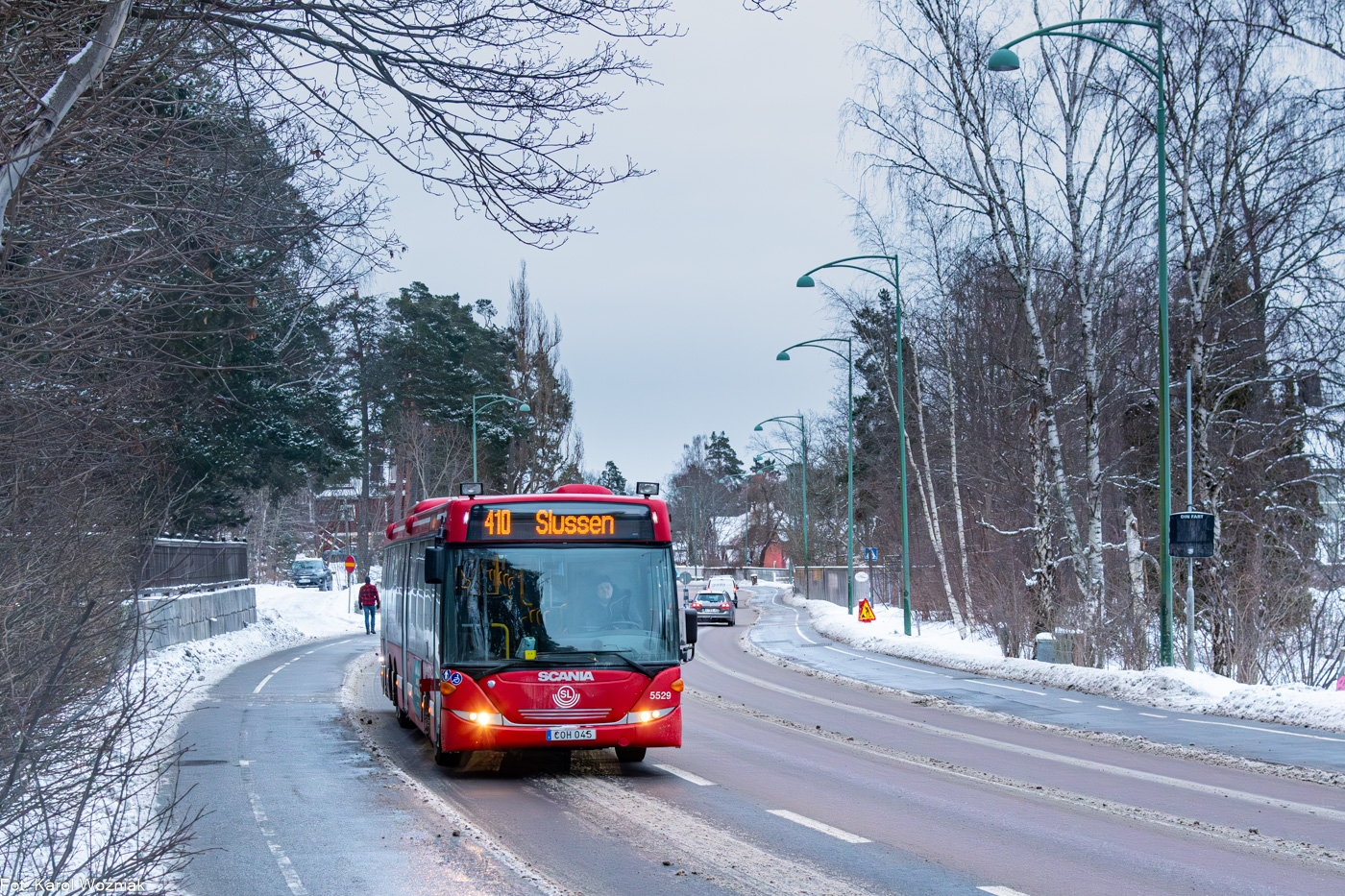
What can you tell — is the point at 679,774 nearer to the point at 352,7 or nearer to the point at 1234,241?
the point at 352,7

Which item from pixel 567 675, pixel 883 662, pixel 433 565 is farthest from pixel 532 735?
pixel 883 662

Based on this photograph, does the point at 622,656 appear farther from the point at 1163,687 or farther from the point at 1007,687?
the point at 1007,687

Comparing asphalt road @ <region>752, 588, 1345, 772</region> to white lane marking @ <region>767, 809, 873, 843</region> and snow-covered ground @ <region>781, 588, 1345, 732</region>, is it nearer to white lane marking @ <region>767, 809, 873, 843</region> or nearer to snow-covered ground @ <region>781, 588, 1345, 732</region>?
snow-covered ground @ <region>781, 588, 1345, 732</region>

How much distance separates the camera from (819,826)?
9.55 m

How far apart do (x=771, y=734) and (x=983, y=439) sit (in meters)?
26.7

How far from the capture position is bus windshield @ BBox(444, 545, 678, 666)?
12.4m

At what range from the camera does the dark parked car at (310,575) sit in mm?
75375

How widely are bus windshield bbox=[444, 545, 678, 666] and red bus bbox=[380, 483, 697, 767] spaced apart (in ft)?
0.04

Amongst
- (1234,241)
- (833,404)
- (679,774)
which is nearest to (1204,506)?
(1234,241)

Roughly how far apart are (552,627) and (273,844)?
12.7 ft

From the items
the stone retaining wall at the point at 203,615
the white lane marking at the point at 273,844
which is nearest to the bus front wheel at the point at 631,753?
the white lane marking at the point at 273,844

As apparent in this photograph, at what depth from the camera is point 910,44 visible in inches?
1148

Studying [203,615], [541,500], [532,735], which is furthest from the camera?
[203,615]

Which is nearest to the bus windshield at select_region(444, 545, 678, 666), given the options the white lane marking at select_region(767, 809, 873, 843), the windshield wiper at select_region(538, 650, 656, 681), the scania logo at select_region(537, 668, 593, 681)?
the windshield wiper at select_region(538, 650, 656, 681)
